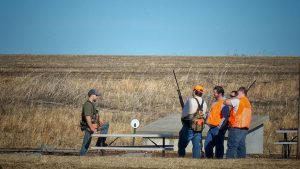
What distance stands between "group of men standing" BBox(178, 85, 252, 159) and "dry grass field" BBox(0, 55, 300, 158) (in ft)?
23.5

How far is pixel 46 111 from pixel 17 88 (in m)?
8.82

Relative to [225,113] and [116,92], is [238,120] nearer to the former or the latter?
[225,113]

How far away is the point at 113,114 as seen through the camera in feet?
122

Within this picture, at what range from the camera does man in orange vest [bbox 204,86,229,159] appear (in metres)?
18.7

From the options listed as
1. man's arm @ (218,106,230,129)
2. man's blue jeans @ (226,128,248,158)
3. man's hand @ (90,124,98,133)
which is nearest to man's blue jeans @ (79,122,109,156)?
man's hand @ (90,124,98,133)

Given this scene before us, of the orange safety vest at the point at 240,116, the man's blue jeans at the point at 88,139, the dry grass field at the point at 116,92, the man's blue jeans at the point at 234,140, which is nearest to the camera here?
the orange safety vest at the point at 240,116

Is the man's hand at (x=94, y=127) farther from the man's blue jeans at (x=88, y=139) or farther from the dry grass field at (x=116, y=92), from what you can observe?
the dry grass field at (x=116, y=92)

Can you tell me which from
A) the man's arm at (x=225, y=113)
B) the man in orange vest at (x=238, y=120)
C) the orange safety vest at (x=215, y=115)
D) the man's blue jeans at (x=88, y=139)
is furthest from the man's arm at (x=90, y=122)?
the man in orange vest at (x=238, y=120)

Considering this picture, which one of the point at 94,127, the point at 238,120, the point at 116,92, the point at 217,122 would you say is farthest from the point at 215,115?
the point at 116,92

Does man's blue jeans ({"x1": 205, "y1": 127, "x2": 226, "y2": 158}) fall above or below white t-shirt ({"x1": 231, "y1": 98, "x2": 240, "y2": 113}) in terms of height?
below

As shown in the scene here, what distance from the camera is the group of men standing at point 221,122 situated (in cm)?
1812

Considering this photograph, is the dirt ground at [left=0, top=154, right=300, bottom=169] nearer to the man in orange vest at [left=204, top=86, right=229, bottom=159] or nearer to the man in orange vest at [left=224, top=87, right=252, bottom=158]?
the man in orange vest at [left=224, top=87, right=252, bottom=158]

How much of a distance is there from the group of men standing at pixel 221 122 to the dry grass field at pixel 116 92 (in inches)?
282

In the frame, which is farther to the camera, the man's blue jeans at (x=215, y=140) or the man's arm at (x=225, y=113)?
the man's blue jeans at (x=215, y=140)
